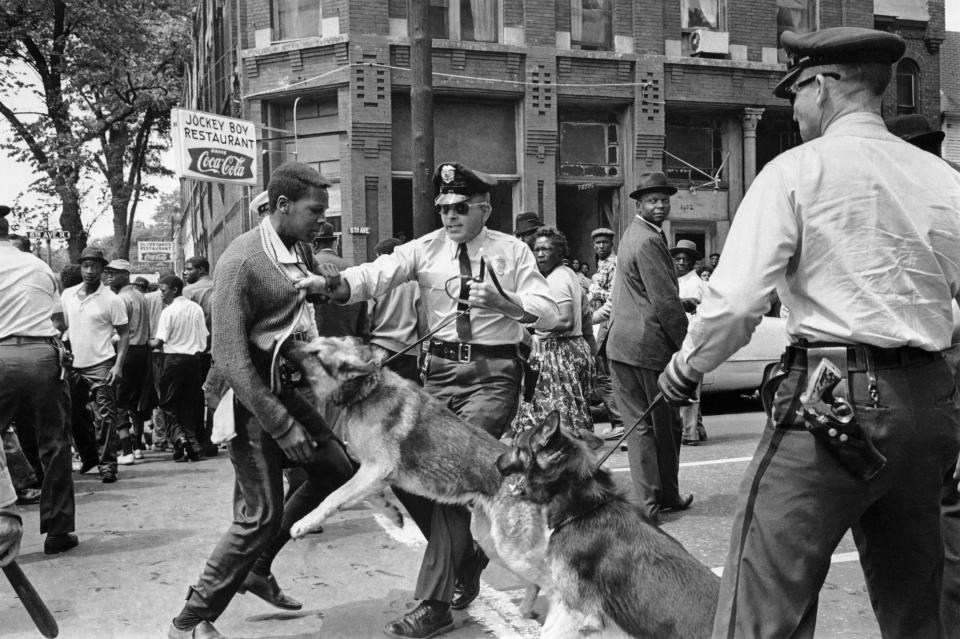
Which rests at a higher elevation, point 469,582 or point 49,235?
point 49,235

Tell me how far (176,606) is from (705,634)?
2.94 meters

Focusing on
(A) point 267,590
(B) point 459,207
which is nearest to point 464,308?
(B) point 459,207

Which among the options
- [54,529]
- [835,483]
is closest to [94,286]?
[54,529]

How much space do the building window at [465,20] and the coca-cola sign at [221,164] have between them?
507 centimetres

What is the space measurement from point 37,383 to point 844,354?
513cm

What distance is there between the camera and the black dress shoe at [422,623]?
4.02 metres

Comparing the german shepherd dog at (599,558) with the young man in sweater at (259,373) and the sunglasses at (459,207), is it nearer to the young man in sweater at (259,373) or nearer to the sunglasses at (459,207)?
the young man in sweater at (259,373)

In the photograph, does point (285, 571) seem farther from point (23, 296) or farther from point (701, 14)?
point (701, 14)

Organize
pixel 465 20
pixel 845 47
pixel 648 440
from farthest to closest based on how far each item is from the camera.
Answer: pixel 465 20
pixel 648 440
pixel 845 47

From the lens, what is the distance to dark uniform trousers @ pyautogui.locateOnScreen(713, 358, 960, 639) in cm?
232

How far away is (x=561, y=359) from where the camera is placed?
288 inches

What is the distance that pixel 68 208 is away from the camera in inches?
988

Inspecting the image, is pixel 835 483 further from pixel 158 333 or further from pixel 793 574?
pixel 158 333

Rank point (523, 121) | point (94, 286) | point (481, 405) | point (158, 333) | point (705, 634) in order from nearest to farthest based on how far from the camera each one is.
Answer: point (705, 634), point (481, 405), point (94, 286), point (158, 333), point (523, 121)
